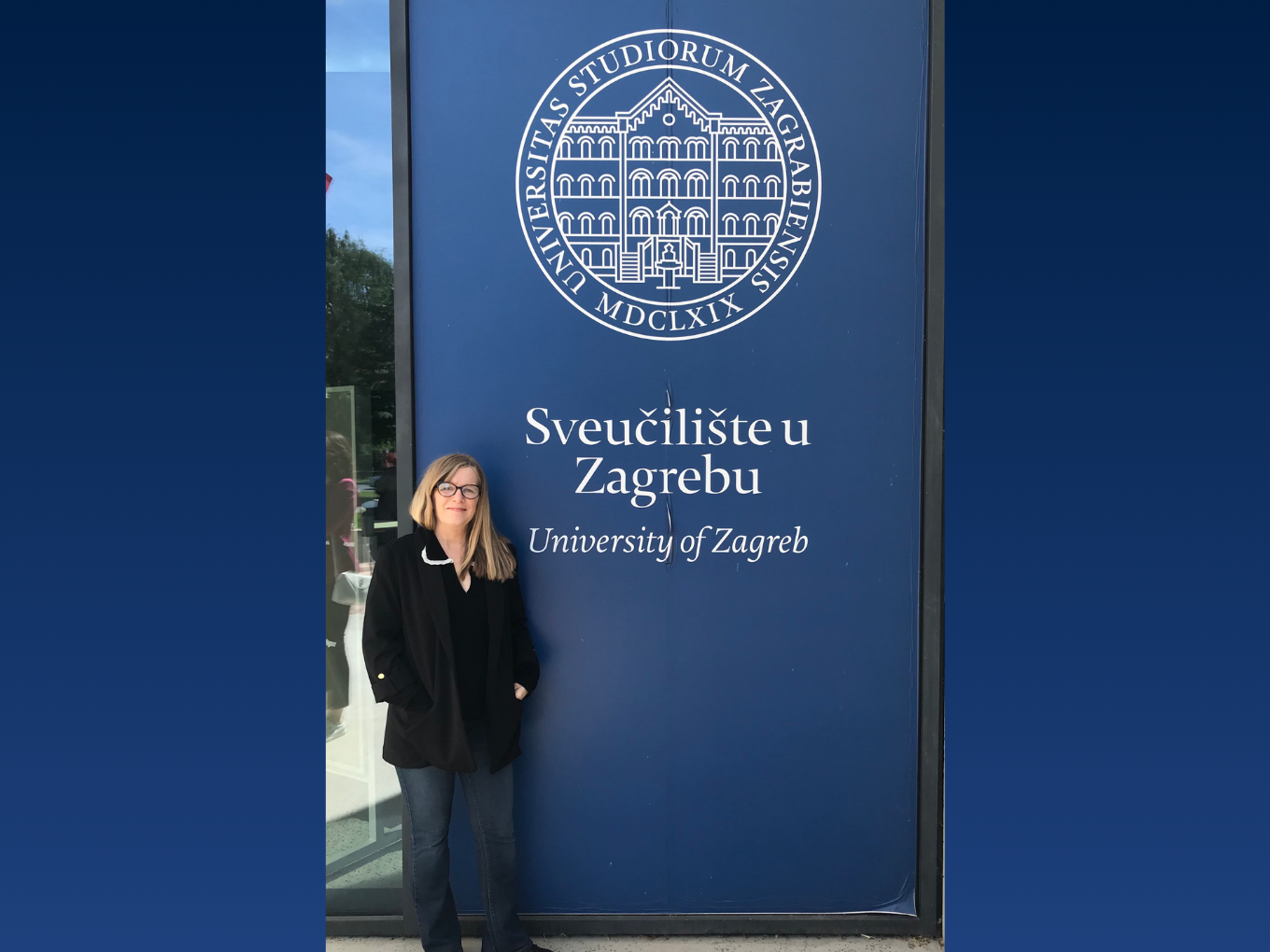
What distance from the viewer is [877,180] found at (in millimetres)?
3113

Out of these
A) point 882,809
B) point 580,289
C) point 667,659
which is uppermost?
point 580,289

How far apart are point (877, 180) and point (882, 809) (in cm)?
227

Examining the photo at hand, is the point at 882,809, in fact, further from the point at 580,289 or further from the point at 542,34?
the point at 542,34

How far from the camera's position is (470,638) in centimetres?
286

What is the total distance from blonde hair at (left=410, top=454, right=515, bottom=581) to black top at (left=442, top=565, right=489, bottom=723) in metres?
0.05

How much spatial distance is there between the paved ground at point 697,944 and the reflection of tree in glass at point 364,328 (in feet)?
5.87

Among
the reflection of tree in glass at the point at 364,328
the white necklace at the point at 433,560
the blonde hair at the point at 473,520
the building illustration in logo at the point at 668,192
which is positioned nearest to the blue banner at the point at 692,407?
the building illustration in logo at the point at 668,192

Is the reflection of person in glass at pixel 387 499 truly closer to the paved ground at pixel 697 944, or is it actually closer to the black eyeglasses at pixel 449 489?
the black eyeglasses at pixel 449 489

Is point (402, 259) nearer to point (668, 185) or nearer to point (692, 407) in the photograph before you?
point (668, 185)

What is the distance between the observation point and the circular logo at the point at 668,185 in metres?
3.09

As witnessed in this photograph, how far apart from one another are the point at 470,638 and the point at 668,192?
1681 mm

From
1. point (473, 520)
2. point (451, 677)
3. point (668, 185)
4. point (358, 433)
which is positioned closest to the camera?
point (451, 677)

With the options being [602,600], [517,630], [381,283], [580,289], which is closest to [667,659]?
[602,600]

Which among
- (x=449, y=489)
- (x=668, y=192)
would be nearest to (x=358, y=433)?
(x=449, y=489)
